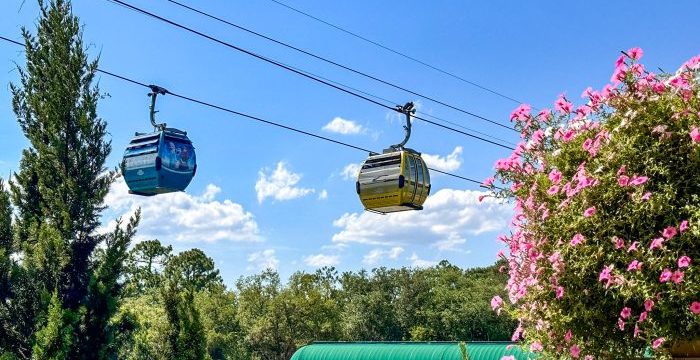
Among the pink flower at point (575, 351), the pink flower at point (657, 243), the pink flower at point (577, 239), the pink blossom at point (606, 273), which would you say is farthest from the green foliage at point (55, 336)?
the pink flower at point (657, 243)

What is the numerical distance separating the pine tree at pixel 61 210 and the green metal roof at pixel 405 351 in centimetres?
697

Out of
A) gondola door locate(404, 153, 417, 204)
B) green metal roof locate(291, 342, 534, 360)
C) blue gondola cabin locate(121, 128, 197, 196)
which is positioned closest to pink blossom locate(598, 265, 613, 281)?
gondola door locate(404, 153, 417, 204)

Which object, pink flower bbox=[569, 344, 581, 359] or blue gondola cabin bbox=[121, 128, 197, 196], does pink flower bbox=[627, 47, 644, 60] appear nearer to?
pink flower bbox=[569, 344, 581, 359]

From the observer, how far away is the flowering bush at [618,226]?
2955 mm

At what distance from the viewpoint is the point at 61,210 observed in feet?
38.2

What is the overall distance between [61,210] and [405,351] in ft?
28.2

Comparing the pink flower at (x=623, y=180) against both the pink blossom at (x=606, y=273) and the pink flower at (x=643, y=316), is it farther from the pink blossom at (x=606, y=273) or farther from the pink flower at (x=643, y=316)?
the pink flower at (x=643, y=316)

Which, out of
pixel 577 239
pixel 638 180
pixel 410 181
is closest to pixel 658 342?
pixel 577 239

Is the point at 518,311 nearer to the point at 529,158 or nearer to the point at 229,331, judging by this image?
the point at 529,158

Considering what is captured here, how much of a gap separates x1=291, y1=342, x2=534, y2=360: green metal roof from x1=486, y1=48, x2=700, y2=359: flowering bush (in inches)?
388

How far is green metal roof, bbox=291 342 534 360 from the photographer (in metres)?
13.9

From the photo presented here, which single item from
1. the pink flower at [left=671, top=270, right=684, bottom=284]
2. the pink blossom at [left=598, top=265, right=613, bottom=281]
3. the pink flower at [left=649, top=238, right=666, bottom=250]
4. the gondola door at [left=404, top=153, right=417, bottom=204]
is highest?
the gondola door at [left=404, top=153, right=417, bottom=204]

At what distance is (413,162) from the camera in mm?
9883

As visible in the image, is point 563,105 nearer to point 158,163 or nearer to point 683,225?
point 683,225
